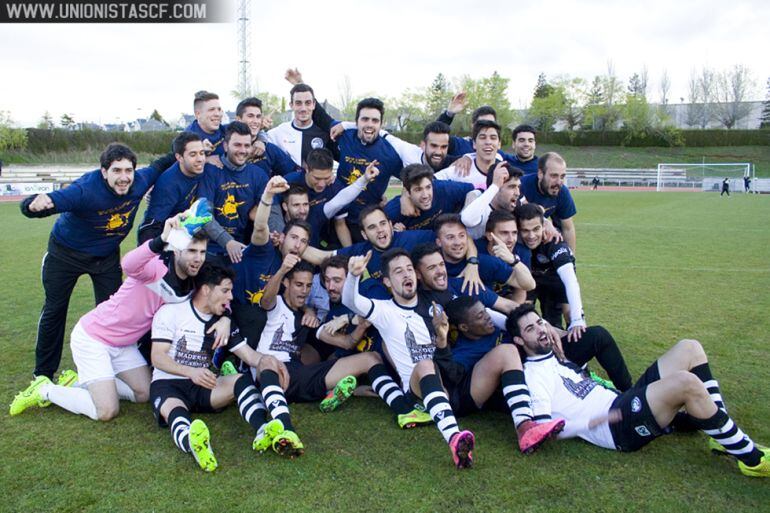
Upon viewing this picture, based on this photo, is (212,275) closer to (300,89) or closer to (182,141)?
(182,141)

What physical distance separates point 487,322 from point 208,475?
2300 millimetres

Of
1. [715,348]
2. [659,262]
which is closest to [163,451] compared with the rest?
[715,348]

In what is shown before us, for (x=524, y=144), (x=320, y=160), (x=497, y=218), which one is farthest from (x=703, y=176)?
(x=320, y=160)

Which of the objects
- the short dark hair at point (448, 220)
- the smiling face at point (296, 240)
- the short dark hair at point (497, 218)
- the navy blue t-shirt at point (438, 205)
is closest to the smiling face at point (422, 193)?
the navy blue t-shirt at point (438, 205)

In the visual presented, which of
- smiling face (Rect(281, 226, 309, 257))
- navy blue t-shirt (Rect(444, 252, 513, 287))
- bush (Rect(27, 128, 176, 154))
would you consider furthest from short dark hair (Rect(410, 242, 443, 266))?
bush (Rect(27, 128, 176, 154))

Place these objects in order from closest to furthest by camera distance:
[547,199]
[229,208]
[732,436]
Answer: [732,436], [229,208], [547,199]

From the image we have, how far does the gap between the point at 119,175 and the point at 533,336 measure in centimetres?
360

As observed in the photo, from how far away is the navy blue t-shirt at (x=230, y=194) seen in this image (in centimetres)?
558

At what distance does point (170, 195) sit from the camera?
537 cm

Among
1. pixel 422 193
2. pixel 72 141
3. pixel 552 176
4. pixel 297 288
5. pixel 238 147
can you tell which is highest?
pixel 72 141

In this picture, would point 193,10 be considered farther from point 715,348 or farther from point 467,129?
point 467,129

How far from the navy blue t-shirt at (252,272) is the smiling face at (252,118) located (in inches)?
59.7

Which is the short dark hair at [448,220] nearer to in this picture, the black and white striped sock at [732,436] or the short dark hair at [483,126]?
the short dark hair at [483,126]

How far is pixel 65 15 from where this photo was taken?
16297 millimetres
